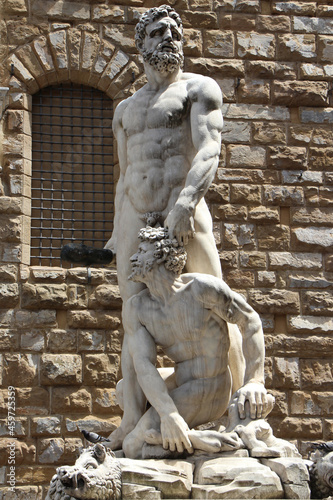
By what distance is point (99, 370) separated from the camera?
29.5ft

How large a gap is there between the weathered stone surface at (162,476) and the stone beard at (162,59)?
Answer: 2.47m

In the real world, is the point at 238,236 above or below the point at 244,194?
below

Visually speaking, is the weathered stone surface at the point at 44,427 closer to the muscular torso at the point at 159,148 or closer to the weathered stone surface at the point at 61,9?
the muscular torso at the point at 159,148

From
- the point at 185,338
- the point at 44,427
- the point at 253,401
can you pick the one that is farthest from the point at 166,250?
the point at 44,427

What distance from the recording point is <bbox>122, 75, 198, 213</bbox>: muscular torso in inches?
A: 247

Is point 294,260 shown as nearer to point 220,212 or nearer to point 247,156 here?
point 220,212

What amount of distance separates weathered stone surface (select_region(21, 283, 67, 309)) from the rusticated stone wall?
12 millimetres

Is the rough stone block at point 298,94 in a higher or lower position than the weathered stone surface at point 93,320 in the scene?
higher

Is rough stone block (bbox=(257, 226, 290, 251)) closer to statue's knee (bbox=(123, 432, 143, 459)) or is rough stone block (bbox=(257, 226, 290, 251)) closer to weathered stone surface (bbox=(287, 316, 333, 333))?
weathered stone surface (bbox=(287, 316, 333, 333))

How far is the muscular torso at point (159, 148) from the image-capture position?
628 cm

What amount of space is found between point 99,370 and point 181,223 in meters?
3.33

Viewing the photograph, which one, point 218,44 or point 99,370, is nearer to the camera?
point 99,370

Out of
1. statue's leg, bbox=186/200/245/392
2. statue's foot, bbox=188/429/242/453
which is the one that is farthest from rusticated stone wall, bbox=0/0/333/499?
statue's foot, bbox=188/429/242/453

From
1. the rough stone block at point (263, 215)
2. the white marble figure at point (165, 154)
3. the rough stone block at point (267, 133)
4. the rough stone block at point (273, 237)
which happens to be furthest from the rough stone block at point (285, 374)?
the white marble figure at point (165, 154)
